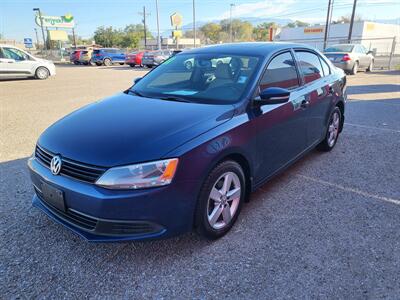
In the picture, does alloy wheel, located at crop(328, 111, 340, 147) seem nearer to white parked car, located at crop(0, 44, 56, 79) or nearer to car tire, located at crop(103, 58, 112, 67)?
white parked car, located at crop(0, 44, 56, 79)

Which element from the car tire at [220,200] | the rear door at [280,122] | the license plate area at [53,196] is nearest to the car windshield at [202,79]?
the rear door at [280,122]

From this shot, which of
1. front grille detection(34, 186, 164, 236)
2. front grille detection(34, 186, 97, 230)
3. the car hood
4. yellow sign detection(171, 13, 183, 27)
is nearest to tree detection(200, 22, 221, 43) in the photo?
yellow sign detection(171, 13, 183, 27)

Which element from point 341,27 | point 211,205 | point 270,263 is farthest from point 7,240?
point 341,27

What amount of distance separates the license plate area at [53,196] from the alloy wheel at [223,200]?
3.70 ft

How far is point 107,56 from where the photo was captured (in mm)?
28672

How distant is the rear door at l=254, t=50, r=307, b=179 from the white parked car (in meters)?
15.3

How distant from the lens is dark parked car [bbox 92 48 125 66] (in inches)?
1125

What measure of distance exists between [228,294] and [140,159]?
1.13m

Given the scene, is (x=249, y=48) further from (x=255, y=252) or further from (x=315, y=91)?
(x=255, y=252)

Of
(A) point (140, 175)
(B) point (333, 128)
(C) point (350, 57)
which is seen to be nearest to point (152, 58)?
(C) point (350, 57)

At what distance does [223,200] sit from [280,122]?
113 cm

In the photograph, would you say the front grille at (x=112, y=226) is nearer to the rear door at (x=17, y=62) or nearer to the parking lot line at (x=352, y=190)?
the parking lot line at (x=352, y=190)

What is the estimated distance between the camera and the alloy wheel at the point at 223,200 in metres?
2.67

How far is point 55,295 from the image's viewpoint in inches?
86.3
